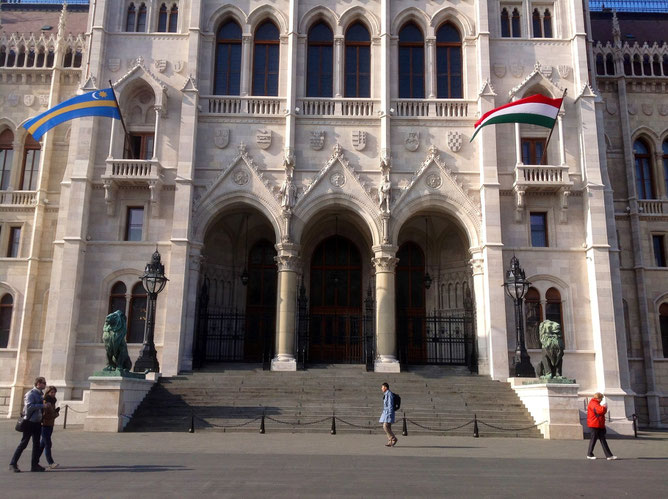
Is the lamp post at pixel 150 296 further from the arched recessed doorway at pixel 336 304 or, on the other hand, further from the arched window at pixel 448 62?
the arched window at pixel 448 62

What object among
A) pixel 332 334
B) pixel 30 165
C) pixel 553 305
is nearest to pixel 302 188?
pixel 332 334

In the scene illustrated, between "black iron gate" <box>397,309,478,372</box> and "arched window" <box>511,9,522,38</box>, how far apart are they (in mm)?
13940

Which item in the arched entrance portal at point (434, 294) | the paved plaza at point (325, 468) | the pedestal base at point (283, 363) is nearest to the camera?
the paved plaza at point (325, 468)

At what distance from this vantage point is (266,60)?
102 ft

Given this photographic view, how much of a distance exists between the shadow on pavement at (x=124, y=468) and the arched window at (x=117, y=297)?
648 inches

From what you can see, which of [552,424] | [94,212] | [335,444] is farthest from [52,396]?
[94,212]

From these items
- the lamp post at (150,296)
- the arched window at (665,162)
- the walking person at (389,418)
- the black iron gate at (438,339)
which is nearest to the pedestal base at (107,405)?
the lamp post at (150,296)

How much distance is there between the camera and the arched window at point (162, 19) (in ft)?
102

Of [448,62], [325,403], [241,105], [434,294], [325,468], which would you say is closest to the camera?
[325,468]

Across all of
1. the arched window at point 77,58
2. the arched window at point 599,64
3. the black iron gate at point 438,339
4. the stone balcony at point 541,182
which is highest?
the arched window at point 599,64

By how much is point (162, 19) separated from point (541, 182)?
783 inches

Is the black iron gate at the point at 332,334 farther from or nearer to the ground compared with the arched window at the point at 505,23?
nearer to the ground

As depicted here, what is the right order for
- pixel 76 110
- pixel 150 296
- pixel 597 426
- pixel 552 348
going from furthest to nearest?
pixel 76 110
pixel 150 296
pixel 552 348
pixel 597 426

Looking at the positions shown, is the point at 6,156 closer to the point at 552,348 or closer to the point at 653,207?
the point at 552,348
